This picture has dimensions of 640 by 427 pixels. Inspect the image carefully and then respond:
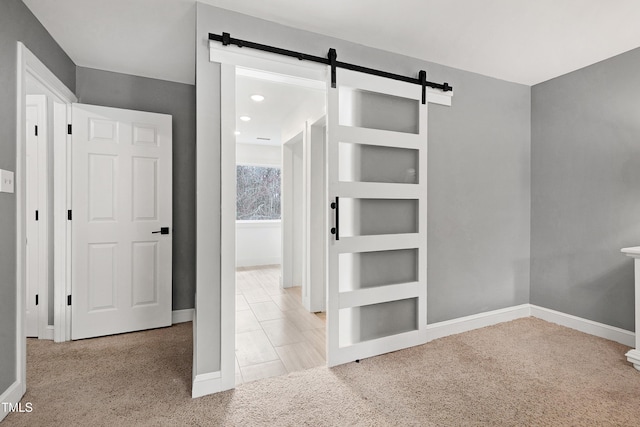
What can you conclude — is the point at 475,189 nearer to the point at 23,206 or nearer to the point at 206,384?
the point at 206,384

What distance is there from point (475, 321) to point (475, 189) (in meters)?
1.26

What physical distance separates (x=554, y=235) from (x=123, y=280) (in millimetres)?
4172

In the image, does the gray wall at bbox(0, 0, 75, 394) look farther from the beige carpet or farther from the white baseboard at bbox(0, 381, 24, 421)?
the beige carpet

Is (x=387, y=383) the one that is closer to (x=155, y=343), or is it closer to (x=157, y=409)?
(x=157, y=409)

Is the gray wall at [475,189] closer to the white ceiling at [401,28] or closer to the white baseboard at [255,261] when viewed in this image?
the white ceiling at [401,28]

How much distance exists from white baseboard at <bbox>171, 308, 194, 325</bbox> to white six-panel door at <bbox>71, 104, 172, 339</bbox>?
111mm

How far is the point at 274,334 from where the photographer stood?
9.84 ft

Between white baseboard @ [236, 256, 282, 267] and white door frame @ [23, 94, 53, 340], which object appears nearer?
white door frame @ [23, 94, 53, 340]

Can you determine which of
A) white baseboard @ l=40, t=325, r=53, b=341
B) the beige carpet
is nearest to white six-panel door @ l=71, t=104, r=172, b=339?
Result: white baseboard @ l=40, t=325, r=53, b=341

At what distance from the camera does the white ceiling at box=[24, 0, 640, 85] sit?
81.8 inches

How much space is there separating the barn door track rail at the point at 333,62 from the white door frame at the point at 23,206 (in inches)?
48.5

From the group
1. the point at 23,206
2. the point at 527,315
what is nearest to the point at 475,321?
the point at 527,315

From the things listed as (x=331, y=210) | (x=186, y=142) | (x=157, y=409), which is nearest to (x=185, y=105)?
(x=186, y=142)

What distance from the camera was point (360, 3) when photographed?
204 centimetres
